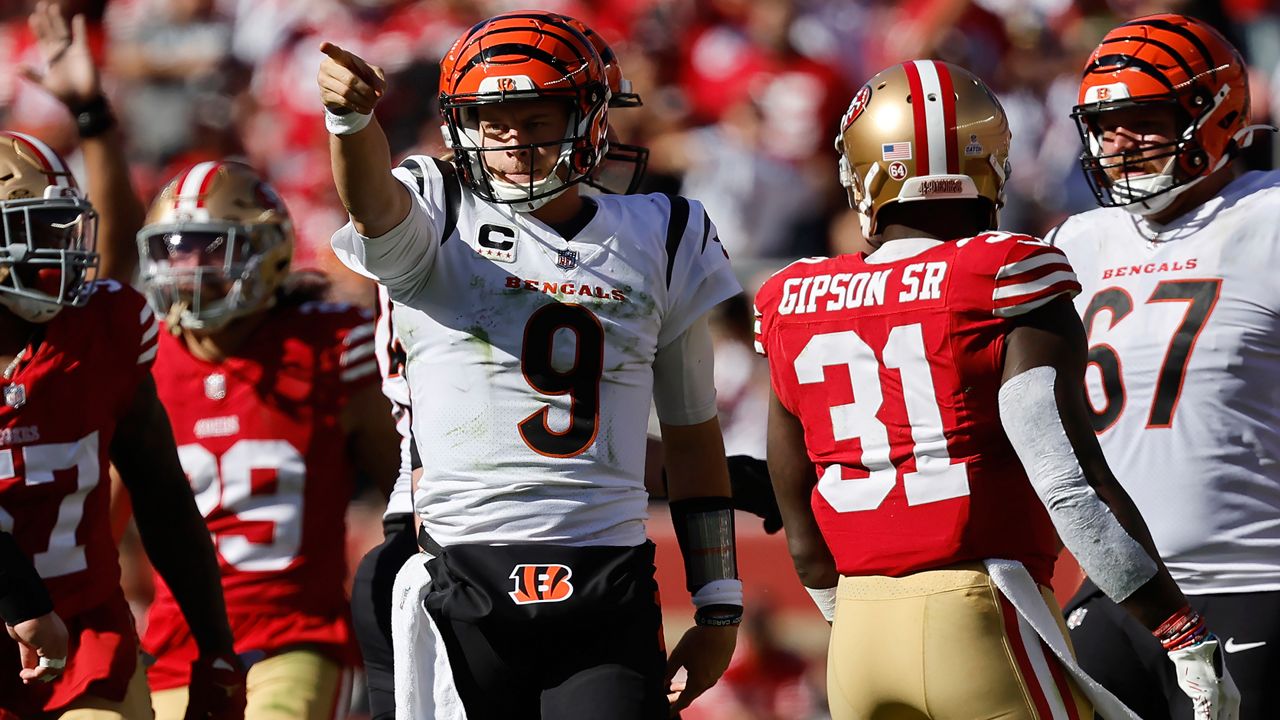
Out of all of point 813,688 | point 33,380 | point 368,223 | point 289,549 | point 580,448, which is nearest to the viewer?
point 368,223

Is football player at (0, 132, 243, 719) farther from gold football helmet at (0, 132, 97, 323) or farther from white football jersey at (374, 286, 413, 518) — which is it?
white football jersey at (374, 286, 413, 518)

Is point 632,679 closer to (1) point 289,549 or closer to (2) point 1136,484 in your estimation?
(2) point 1136,484

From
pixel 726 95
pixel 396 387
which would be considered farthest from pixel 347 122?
pixel 726 95

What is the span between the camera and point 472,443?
319 centimetres

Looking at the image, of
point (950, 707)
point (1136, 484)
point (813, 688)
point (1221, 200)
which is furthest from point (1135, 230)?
point (813, 688)

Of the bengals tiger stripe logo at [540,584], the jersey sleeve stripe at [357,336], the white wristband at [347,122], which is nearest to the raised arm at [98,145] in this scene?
the jersey sleeve stripe at [357,336]

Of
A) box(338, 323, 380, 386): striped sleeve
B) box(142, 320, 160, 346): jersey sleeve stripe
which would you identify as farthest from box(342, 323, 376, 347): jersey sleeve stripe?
box(142, 320, 160, 346): jersey sleeve stripe

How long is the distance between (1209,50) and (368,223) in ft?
7.04

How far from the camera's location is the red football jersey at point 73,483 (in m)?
3.76

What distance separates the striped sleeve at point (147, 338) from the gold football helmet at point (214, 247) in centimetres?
89

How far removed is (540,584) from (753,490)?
3.64 ft

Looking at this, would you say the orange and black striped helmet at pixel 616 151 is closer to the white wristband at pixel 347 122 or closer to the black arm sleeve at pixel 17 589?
the white wristband at pixel 347 122

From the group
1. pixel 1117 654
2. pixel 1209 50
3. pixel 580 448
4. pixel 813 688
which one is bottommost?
pixel 813 688

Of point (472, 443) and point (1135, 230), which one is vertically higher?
point (1135, 230)
